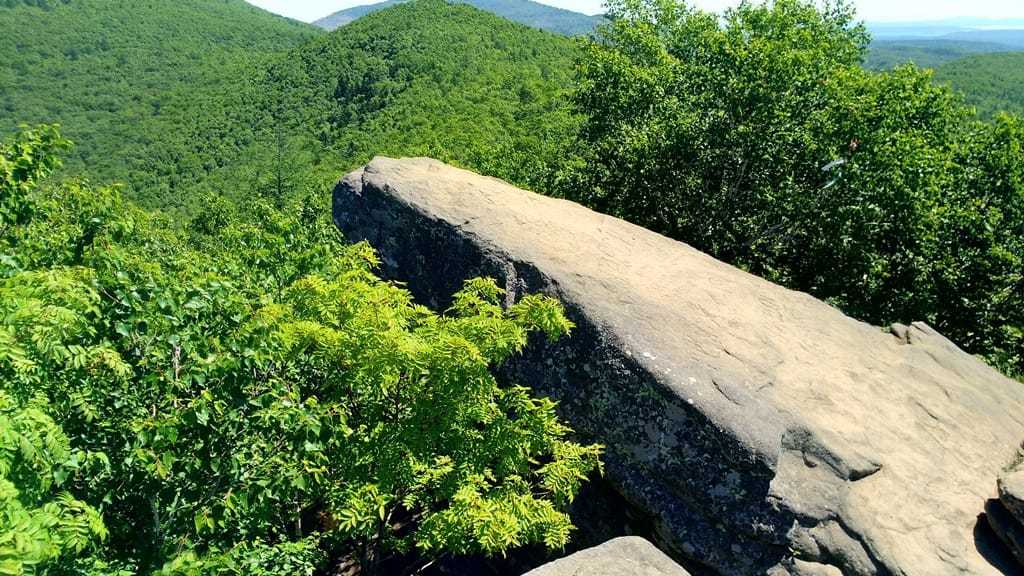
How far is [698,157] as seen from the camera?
18.5m

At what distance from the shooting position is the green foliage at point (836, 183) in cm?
1675

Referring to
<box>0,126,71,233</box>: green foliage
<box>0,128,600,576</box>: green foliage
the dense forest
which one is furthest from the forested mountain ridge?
<box>0,128,600,576</box>: green foliage

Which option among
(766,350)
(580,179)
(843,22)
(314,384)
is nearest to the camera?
(314,384)

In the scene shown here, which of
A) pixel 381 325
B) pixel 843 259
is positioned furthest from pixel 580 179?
pixel 381 325

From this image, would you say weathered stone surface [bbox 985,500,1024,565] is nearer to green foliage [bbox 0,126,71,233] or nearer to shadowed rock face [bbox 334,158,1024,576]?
shadowed rock face [bbox 334,158,1024,576]

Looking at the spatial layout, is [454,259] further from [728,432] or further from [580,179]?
[580,179]

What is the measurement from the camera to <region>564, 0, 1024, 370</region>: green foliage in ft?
55.0

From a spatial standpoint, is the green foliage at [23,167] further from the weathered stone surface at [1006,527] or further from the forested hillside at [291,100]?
the forested hillside at [291,100]

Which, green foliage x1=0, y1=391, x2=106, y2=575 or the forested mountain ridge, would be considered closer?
green foliage x1=0, y1=391, x2=106, y2=575

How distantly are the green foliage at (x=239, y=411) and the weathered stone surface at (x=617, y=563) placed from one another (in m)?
0.66

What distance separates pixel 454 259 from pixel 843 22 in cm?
2296

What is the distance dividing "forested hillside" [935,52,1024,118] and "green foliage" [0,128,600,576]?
15421 cm

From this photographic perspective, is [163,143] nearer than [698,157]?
No

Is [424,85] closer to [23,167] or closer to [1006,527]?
[23,167]
